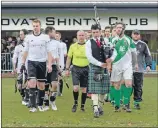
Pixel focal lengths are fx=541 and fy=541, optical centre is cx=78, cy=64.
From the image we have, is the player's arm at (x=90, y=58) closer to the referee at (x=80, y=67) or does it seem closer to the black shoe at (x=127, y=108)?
the referee at (x=80, y=67)

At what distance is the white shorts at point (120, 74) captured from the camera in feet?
40.8

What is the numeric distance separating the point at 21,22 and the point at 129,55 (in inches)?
887

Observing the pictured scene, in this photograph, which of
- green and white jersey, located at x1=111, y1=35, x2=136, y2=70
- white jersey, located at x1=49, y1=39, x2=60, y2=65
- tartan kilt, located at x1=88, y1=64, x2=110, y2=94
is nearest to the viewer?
tartan kilt, located at x1=88, y1=64, x2=110, y2=94

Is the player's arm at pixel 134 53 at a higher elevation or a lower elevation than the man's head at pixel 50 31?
lower

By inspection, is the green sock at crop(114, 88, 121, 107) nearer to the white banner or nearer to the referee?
the referee

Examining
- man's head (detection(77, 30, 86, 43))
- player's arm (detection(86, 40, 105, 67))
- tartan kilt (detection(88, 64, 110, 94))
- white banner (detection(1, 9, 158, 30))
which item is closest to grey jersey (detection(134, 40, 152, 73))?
man's head (detection(77, 30, 86, 43))

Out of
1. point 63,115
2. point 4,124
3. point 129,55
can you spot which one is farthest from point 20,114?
point 129,55

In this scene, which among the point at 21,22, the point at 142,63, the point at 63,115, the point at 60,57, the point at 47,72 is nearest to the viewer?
the point at 63,115

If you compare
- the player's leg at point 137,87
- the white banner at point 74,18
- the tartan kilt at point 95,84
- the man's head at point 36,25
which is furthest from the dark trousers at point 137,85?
the white banner at point 74,18

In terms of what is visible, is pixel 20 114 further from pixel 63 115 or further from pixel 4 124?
pixel 4 124

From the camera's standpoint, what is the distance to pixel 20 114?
12.1 meters

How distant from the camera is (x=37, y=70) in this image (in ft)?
40.9

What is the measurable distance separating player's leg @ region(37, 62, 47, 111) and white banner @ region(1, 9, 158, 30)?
21851mm

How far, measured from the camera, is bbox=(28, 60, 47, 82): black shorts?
487 inches
